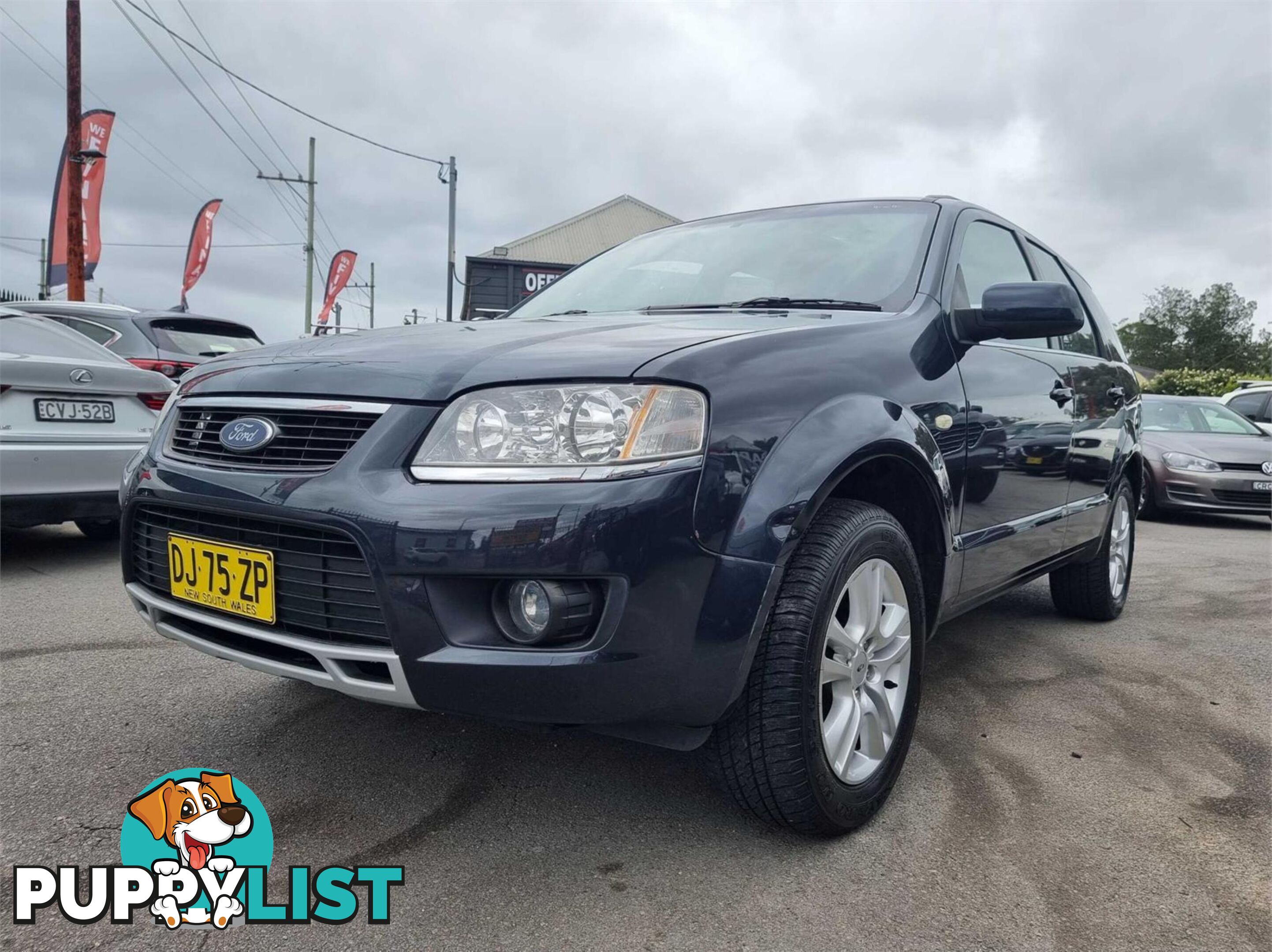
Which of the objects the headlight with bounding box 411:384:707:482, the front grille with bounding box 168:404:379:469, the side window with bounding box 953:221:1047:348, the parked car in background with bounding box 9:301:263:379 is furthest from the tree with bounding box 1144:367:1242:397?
the front grille with bounding box 168:404:379:469

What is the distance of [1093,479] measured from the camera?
11.5ft

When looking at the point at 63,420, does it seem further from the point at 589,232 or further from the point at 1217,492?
the point at 589,232

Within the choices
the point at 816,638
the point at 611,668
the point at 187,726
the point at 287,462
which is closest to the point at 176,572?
the point at 287,462

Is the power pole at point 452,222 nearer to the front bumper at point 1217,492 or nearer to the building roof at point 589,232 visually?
the building roof at point 589,232

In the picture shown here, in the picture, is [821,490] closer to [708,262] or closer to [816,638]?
[816,638]

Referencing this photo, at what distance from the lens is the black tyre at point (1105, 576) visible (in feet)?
12.9

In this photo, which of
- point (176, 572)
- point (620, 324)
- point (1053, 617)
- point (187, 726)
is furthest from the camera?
point (1053, 617)

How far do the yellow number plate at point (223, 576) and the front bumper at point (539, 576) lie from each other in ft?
0.46

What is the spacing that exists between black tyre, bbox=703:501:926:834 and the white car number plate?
382 cm

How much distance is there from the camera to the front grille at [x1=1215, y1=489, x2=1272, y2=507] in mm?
8141

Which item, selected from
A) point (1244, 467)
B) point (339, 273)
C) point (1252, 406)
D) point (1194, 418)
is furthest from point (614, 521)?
point (339, 273)

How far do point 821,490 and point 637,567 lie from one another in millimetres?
461

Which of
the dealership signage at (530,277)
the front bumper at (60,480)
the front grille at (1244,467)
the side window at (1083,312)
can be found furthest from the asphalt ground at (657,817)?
the dealership signage at (530,277)

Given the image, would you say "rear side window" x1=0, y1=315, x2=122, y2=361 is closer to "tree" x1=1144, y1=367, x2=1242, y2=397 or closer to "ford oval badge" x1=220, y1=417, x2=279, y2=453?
"ford oval badge" x1=220, y1=417, x2=279, y2=453
